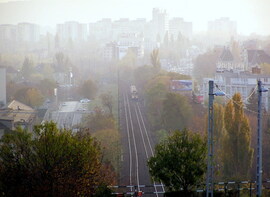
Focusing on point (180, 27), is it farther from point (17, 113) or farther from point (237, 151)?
point (237, 151)

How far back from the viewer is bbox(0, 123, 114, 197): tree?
3590 millimetres

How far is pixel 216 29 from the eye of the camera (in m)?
31.7

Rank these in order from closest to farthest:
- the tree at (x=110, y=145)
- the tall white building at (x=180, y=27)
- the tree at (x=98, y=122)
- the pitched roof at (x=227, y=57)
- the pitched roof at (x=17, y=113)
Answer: the tree at (x=110, y=145), the pitched roof at (x=17, y=113), the tree at (x=98, y=122), the pitched roof at (x=227, y=57), the tall white building at (x=180, y=27)

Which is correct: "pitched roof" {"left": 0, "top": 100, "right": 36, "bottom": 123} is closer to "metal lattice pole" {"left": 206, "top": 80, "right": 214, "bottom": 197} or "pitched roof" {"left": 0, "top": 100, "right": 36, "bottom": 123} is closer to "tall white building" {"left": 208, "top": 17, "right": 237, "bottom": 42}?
"metal lattice pole" {"left": 206, "top": 80, "right": 214, "bottom": 197}

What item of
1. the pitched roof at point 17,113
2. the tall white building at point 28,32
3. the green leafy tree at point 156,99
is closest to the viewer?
the pitched roof at point 17,113

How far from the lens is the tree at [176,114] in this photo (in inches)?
311

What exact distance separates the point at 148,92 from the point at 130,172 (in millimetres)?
4906

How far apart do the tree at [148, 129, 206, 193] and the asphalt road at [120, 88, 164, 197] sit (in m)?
0.32

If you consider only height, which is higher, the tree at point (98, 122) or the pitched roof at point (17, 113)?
the pitched roof at point (17, 113)

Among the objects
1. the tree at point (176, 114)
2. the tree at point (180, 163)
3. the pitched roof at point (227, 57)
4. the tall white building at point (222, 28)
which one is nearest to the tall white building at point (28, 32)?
the pitched roof at point (227, 57)

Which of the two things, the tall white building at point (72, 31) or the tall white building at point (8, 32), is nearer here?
the tall white building at point (8, 32)

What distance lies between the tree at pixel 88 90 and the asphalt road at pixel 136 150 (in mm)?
743

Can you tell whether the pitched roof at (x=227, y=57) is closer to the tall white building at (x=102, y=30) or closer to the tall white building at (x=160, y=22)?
the tall white building at (x=102, y=30)

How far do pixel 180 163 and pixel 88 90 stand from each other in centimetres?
841
